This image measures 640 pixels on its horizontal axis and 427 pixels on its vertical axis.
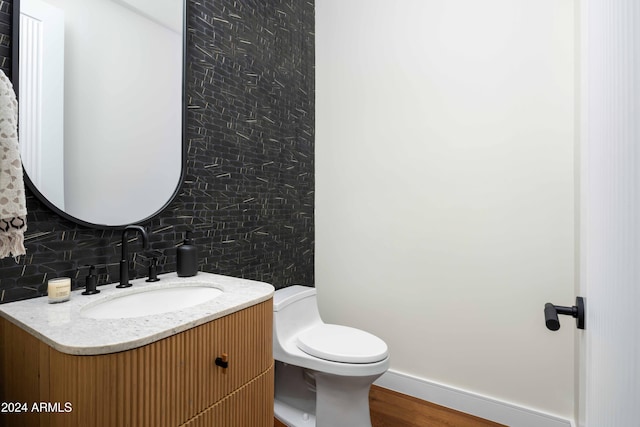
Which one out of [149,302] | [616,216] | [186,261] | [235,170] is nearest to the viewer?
[616,216]

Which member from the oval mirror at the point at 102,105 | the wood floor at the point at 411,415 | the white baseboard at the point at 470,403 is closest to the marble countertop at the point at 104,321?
the oval mirror at the point at 102,105

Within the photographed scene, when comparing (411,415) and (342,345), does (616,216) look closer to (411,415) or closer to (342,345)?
(342,345)

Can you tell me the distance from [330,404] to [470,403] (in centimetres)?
79

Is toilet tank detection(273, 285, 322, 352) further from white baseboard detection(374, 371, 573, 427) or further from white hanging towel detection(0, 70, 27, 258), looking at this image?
white hanging towel detection(0, 70, 27, 258)

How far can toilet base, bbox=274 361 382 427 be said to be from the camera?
1.47 m

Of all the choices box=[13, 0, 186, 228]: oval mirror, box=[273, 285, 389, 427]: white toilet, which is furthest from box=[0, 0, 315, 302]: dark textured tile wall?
box=[273, 285, 389, 427]: white toilet

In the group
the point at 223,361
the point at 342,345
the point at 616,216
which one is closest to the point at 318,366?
the point at 342,345

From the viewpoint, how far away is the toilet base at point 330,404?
57.8 inches

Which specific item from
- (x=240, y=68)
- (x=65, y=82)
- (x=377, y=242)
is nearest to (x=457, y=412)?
(x=377, y=242)

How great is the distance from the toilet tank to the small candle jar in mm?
851

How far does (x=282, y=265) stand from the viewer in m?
2.03

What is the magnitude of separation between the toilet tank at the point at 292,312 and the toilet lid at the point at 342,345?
6cm

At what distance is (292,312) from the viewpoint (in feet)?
5.66

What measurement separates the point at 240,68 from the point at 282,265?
3.72 ft
